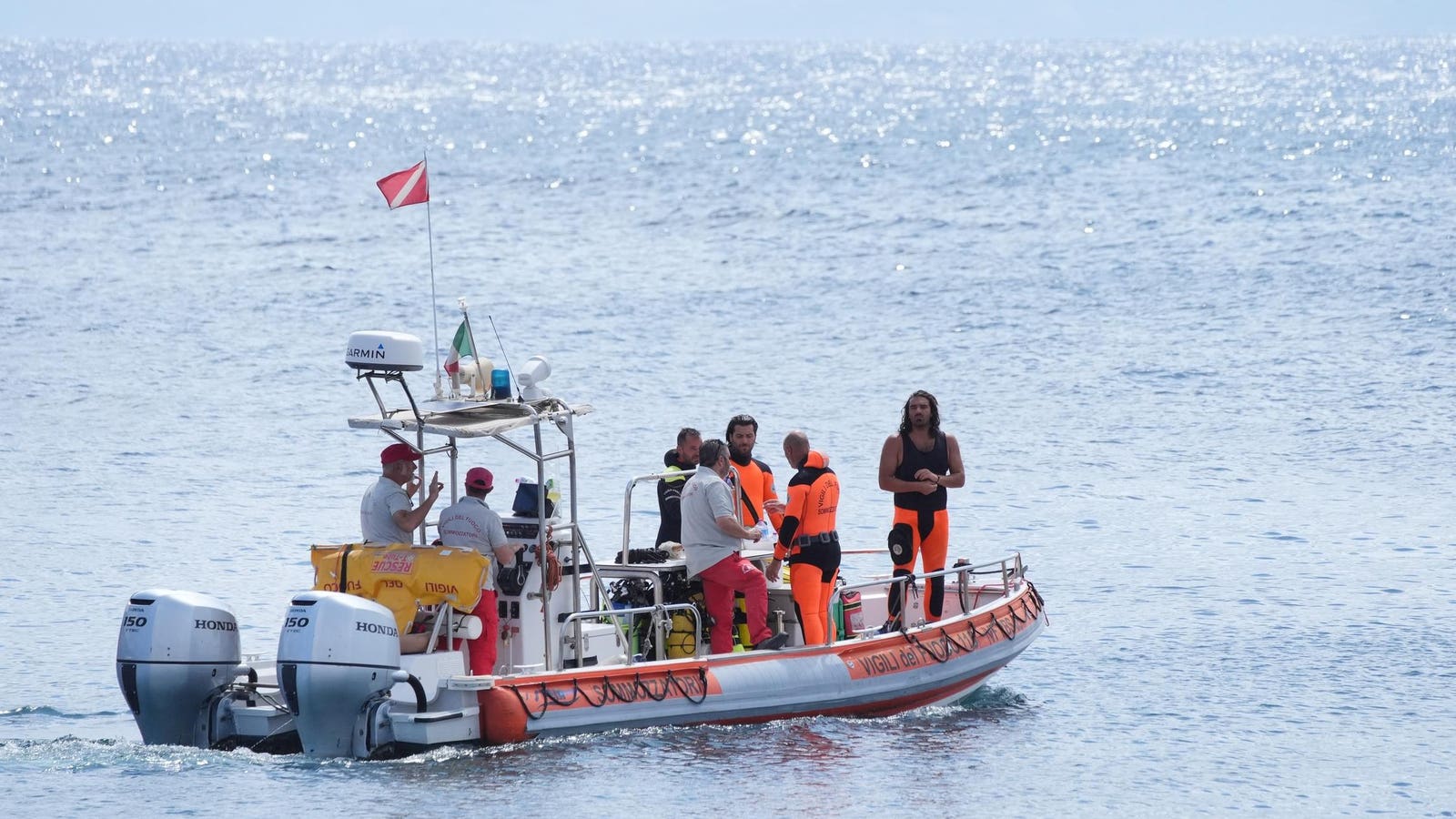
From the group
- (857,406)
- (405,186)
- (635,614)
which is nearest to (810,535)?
(635,614)

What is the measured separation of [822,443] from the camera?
77.6ft

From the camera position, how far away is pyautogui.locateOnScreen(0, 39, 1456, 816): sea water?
40.4 ft

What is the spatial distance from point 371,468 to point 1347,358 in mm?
13532

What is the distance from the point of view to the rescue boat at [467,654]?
11016mm

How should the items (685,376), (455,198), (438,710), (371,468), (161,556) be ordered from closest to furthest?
(438,710) < (161,556) < (371,468) < (685,376) < (455,198)

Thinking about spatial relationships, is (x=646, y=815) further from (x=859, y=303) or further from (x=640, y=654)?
(x=859, y=303)

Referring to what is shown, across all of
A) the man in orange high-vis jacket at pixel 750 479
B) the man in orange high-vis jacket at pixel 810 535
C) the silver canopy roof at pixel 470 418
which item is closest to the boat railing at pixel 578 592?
the silver canopy roof at pixel 470 418

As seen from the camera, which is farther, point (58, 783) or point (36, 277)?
point (36, 277)

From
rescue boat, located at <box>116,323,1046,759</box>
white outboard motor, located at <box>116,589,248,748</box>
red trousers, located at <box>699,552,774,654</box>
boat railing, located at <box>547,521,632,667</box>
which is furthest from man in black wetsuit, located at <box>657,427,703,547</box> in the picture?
white outboard motor, located at <box>116,589,248,748</box>

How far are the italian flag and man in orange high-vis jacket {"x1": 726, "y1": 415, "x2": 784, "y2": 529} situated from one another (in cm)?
173

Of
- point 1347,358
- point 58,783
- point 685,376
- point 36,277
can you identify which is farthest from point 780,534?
point 36,277

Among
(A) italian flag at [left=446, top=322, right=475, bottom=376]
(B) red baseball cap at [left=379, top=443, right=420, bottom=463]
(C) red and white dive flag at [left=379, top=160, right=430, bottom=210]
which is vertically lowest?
(B) red baseball cap at [left=379, top=443, right=420, bottom=463]

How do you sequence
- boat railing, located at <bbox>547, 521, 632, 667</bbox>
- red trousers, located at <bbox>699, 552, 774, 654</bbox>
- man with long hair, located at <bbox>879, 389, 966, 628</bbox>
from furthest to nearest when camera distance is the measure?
man with long hair, located at <bbox>879, 389, 966, 628</bbox>
red trousers, located at <bbox>699, 552, 774, 654</bbox>
boat railing, located at <bbox>547, 521, 632, 667</bbox>

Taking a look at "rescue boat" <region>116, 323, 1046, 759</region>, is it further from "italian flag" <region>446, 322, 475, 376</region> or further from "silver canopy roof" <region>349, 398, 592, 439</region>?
"italian flag" <region>446, 322, 475, 376</region>
